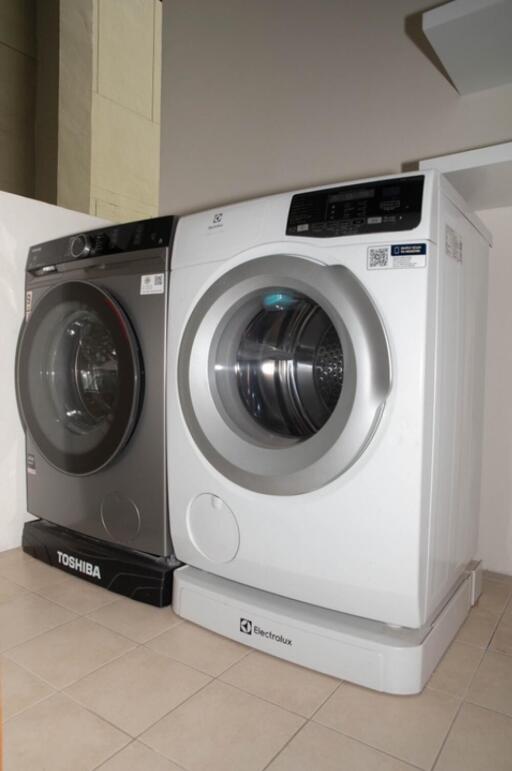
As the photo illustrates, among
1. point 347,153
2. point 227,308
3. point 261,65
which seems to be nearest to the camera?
point 227,308

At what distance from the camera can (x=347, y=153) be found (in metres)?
1.80

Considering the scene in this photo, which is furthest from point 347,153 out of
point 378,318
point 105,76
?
point 105,76

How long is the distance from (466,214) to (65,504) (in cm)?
132

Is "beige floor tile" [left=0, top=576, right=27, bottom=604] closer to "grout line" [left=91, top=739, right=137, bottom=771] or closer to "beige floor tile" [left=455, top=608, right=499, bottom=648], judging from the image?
"grout line" [left=91, top=739, right=137, bottom=771]

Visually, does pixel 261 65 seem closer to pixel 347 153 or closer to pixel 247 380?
pixel 347 153

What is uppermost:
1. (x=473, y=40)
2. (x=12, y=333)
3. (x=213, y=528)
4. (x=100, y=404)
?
(x=473, y=40)

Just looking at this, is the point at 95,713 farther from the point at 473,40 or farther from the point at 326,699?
the point at 473,40

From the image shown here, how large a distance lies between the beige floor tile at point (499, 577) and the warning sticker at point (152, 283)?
4.01ft

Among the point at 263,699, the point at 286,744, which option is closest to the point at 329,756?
the point at 286,744

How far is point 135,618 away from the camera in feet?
4.33

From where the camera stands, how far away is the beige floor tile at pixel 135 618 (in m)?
1.26

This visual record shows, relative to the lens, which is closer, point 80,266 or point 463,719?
point 463,719

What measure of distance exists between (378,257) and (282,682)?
2.80ft

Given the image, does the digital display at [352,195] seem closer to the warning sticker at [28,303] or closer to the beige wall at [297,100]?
the beige wall at [297,100]
